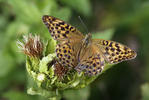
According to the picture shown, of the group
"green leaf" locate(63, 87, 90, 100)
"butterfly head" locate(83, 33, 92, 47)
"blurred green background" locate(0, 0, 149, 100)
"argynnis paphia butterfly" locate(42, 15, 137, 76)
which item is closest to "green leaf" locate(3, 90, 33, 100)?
"blurred green background" locate(0, 0, 149, 100)

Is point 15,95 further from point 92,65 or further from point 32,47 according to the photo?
point 92,65

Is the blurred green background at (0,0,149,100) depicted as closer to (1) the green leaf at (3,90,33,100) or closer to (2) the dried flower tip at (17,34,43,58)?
(1) the green leaf at (3,90,33,100)

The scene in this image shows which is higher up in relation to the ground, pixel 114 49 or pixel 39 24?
pixel 39 24

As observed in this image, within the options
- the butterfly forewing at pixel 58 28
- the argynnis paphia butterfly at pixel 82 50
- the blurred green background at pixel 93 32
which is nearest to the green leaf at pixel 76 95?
the blurred green background at pixel 93 32

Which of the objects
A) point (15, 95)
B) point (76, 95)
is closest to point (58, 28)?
point (76, 95)

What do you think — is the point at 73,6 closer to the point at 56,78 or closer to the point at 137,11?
the point at 137,11

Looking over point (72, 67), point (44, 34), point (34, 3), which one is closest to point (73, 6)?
point (34, 3)
